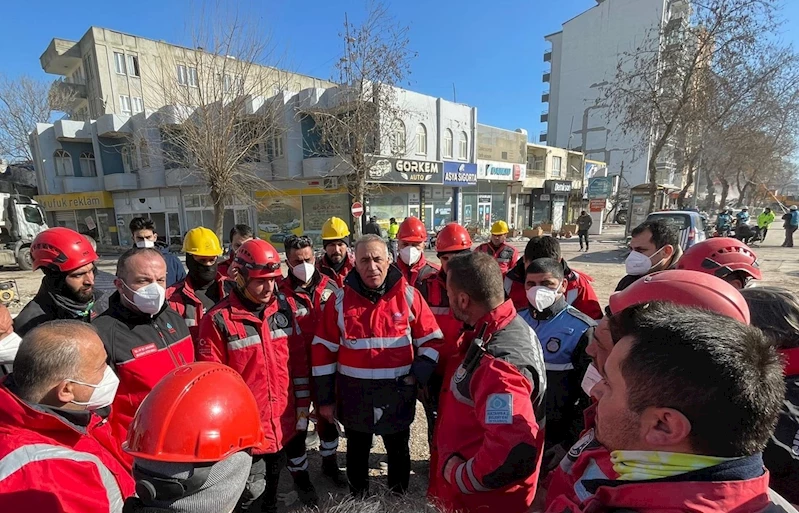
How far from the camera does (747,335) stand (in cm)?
85

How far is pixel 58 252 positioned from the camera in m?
2.67

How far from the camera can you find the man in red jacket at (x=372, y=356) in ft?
8.25

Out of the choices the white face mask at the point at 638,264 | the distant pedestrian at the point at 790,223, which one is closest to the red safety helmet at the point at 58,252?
the white face mask at the point at 638,264

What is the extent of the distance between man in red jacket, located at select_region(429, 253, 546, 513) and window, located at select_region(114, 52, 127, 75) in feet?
109

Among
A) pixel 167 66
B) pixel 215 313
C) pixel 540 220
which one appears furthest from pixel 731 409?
pixel 540 220

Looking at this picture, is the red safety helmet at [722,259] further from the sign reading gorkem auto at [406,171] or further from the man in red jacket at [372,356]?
the sign reading gorkem auto at [406,171]

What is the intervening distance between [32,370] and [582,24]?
56517 millimetres

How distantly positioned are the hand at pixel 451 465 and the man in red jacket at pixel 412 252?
2.66 m

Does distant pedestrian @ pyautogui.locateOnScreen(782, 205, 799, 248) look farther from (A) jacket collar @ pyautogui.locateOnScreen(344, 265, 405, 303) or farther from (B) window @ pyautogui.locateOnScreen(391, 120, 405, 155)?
(A) jacket collar @ pyautogui.locateOnScreen(344, 265, 405, 303)

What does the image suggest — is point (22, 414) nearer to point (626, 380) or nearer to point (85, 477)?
point (85, 477)

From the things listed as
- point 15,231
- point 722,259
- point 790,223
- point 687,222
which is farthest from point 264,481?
point 790,223

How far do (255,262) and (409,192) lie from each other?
695 inches

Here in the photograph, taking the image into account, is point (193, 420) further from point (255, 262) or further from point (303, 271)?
point (303, 271)

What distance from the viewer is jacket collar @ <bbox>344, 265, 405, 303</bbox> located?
2582 mm
